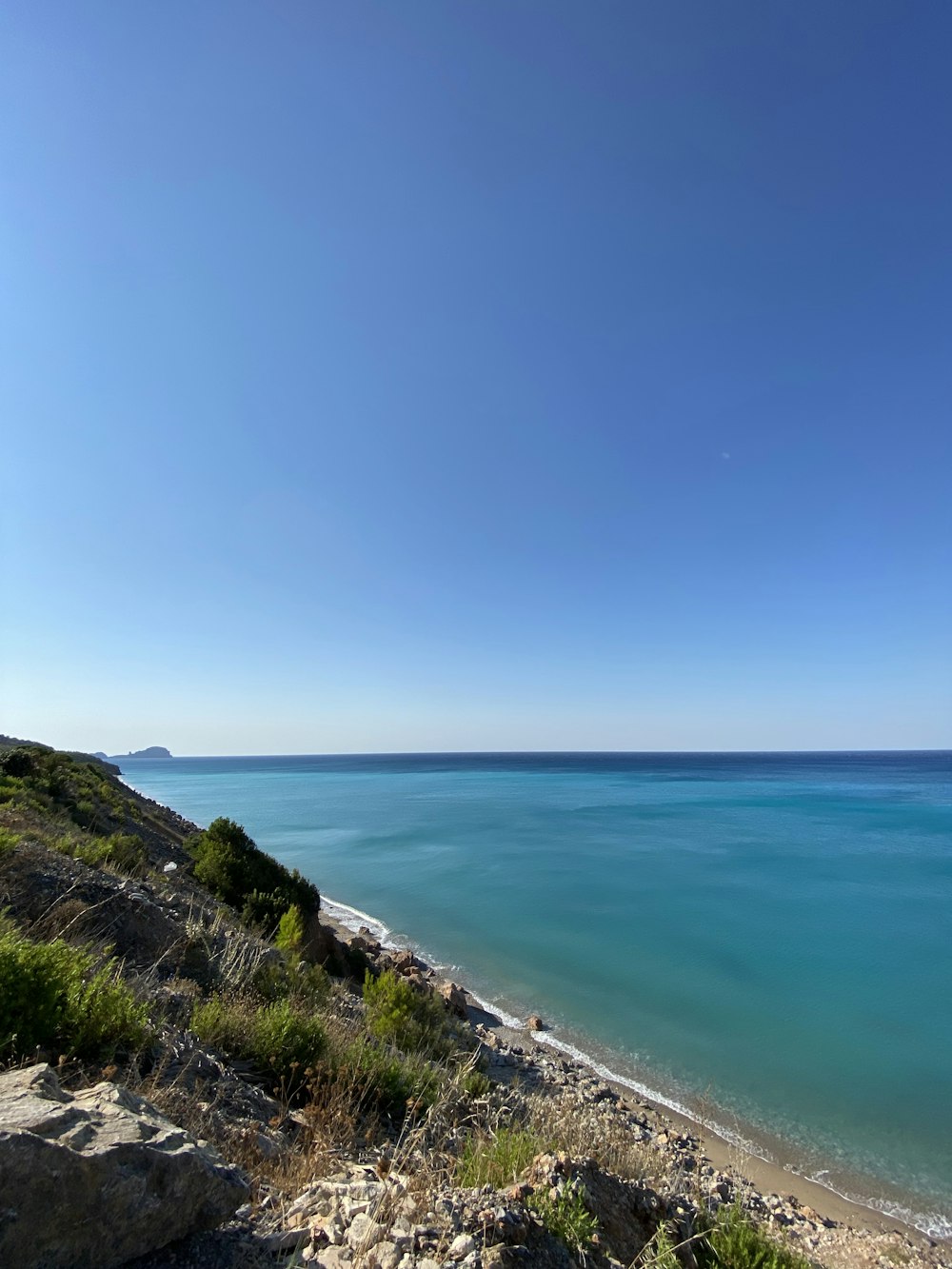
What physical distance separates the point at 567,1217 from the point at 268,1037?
3921mm

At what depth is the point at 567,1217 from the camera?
3.54 m

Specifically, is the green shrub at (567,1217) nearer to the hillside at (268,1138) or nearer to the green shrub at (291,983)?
the hillside at (268,1138)

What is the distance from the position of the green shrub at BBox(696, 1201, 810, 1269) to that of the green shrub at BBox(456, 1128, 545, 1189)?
1.33 metres

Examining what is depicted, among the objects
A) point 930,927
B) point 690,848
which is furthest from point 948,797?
point 930,927

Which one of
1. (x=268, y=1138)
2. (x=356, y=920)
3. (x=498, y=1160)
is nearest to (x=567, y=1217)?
(x=498, y=1160)

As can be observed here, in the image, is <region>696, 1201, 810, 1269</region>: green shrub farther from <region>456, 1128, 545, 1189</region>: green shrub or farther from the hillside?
<region>456, 1128, 545, 1189</region>: green shrub

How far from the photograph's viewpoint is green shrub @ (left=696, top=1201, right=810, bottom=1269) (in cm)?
420

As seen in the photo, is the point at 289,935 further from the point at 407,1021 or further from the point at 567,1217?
the point at 567,1217

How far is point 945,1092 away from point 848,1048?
2.22 metres

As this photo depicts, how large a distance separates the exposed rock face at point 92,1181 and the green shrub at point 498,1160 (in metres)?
1.72

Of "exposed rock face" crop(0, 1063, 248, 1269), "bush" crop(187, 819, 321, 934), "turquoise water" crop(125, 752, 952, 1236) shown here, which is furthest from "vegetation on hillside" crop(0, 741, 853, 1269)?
"turquoise water" crop(125, 752, 952, 1236)

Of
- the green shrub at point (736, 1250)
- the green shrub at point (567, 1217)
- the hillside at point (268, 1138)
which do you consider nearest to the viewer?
the hillside at point (268, 1138)

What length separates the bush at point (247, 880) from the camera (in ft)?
49.6

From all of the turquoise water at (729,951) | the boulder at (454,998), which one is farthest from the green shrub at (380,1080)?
the turquoise water at (729,951)
